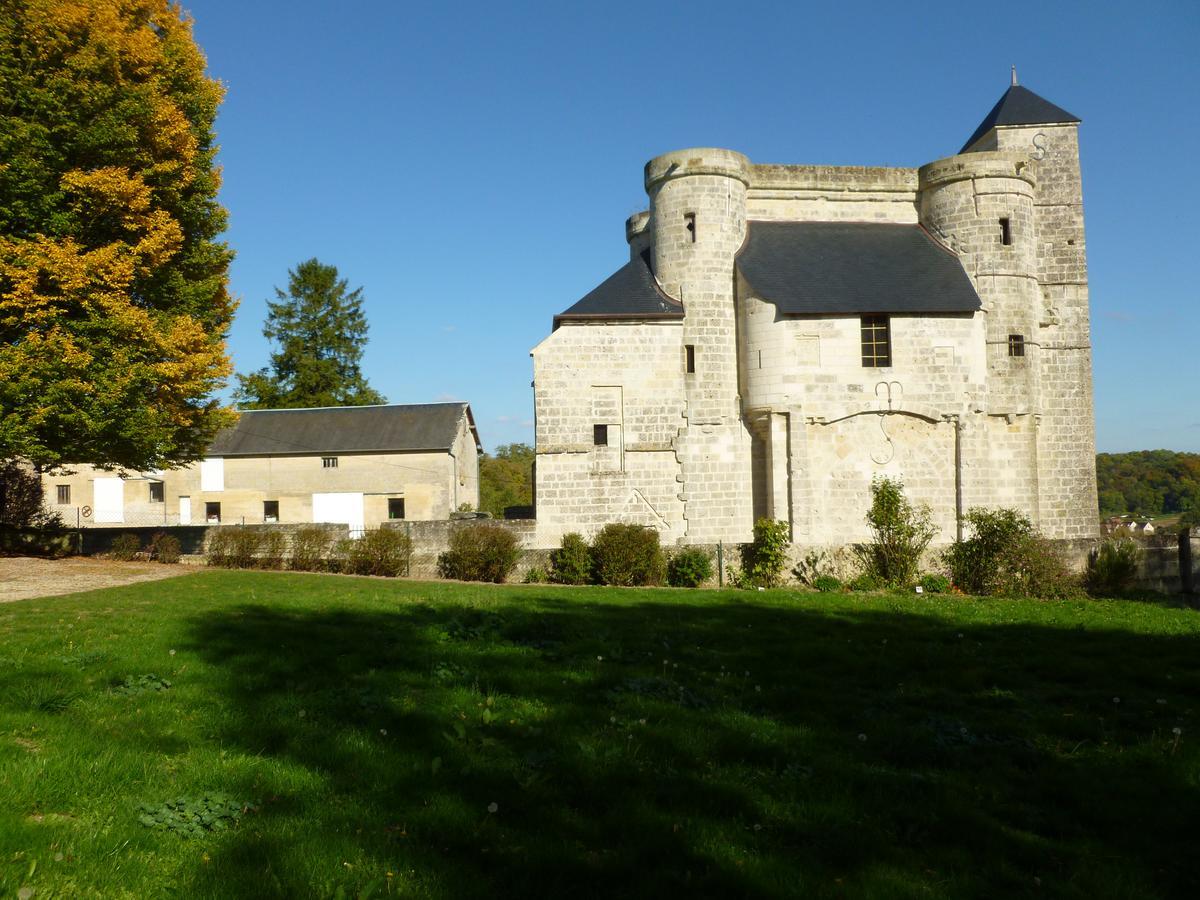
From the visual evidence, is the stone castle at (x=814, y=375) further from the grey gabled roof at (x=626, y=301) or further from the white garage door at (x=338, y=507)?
the white garage door at (x=338, y=507)

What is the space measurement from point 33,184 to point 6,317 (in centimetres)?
251

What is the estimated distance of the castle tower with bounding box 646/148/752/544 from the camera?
21.5m

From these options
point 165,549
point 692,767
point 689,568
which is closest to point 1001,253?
point 689,568

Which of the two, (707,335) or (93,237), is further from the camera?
(707,335)

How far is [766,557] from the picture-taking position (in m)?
19.5

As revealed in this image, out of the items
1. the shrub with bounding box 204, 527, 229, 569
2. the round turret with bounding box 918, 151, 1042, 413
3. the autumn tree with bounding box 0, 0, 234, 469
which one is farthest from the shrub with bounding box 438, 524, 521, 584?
the round turret with bounding box 918, 151, 1042, 413

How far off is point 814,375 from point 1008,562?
20.6 ft

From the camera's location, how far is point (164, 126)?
17359 millimetres

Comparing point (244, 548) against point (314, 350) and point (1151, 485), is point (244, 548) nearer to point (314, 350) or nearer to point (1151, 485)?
point (314, 350)

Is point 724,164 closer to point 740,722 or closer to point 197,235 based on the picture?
point 197,235

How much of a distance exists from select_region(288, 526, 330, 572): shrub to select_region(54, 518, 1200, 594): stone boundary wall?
0.26 metres

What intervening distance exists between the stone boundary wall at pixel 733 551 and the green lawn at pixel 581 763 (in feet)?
34.8

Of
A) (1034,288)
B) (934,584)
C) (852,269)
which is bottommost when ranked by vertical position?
(934,584)

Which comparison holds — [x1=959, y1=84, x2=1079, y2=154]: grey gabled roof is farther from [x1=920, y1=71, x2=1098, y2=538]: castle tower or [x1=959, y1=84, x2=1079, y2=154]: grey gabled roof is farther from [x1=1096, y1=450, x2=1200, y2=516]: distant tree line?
[x1=1096, y1=450, x2=1200, y2=516]: distant tree line
